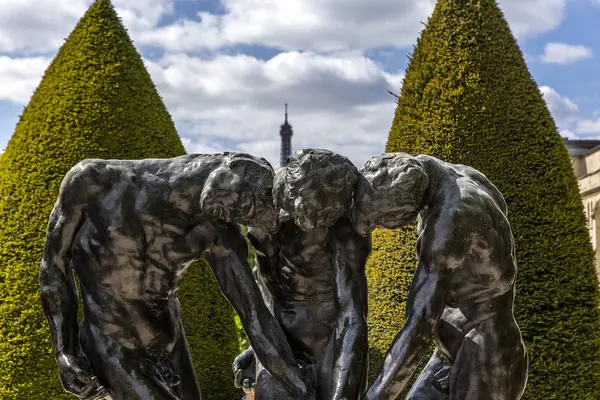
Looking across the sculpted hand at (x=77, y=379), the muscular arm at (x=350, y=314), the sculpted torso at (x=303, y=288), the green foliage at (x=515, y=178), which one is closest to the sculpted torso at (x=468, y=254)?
the muscular arm at (x=350, y=314)

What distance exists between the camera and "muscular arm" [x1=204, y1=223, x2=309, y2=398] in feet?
11.1

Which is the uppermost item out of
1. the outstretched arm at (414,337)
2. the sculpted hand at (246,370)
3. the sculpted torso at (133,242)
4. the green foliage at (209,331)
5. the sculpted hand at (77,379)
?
the sculpted torso at (133,242)

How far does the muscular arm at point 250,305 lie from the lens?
3379 mm

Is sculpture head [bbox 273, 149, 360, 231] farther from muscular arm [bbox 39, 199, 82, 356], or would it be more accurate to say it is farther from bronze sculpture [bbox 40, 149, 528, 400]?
muscular arm [bbox 39, 199, 82, 356]

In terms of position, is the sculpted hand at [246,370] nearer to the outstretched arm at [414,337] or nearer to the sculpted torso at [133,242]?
the sculpted torso at [133,242]

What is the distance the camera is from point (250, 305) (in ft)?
11.3

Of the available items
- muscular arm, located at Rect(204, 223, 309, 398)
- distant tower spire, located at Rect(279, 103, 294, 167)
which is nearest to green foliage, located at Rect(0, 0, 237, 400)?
muscular arm, located at Rect(204, 223, 309, 398)

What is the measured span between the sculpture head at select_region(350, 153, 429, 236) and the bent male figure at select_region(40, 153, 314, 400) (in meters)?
0.45

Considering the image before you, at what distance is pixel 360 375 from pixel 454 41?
4.54 meters

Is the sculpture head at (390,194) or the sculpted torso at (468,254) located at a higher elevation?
the sculpture head at (390,194)

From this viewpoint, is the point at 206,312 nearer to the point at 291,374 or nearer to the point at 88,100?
the point at 88,100

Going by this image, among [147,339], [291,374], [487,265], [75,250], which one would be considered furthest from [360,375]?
[75,250]

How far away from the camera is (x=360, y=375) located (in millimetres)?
3256

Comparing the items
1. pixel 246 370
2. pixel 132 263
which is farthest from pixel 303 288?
pixel 132 263
